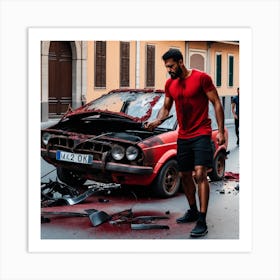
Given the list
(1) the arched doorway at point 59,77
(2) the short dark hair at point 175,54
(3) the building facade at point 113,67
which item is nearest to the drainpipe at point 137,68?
(3) the building facade at point 113,67

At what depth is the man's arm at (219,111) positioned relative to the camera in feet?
52.7

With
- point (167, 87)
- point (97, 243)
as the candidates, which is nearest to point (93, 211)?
point (97, 243)

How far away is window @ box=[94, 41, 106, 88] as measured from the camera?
53.7 feet

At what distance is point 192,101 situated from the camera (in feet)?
52.9

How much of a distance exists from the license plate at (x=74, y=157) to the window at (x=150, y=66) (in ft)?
2.87

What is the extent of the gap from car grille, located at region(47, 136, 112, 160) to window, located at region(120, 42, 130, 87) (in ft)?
2.08

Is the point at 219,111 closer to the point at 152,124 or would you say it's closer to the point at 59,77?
the point at 152,124

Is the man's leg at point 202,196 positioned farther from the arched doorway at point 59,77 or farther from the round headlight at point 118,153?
the arched doorway at point 59,77

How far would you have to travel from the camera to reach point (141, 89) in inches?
649
